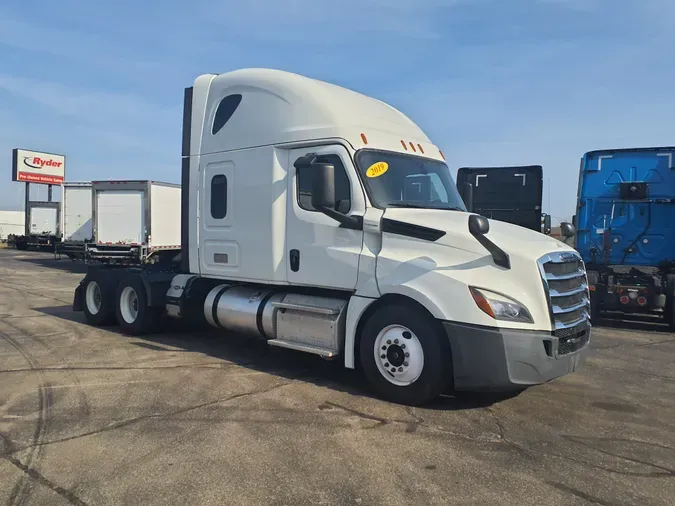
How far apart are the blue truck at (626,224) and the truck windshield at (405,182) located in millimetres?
5638

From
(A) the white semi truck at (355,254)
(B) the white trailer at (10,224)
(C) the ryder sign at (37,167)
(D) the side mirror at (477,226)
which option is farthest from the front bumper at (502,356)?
(B) the white trailer at (10,224)

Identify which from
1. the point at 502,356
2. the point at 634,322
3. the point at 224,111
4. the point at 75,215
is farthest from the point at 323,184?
the point at 75,215

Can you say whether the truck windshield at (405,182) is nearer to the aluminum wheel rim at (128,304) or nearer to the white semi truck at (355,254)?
the white semi truck at (355,254)

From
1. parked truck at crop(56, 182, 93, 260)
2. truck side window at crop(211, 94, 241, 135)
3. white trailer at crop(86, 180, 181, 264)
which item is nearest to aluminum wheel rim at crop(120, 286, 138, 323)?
truck side window at crop(211, 94, 241, 135)

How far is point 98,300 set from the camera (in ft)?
32.9

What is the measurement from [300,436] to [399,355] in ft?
4.50

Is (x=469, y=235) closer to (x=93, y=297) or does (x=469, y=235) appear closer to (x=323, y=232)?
(x=323, y=232)

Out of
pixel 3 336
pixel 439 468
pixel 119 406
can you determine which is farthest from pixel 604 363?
pixel 3 336

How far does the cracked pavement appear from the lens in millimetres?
3771

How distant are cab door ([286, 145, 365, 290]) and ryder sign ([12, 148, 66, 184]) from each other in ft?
143

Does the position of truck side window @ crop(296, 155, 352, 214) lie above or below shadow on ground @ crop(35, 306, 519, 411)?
above

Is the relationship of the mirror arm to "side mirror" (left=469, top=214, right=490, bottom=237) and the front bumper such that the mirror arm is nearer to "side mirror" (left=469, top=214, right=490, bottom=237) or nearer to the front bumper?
"side mirror" (left=469, top=214, right=490, bottom=237)

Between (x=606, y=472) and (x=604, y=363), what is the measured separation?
13.5 ft

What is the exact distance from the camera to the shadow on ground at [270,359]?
19.4 feet
